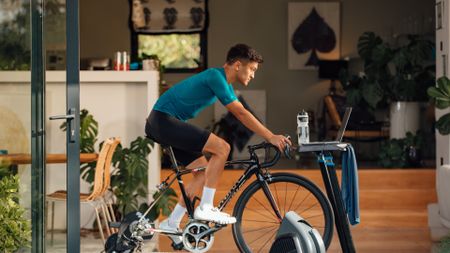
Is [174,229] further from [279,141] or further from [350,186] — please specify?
[350,186]

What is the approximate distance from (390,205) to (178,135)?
13.4 feet

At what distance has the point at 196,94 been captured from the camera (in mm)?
5977

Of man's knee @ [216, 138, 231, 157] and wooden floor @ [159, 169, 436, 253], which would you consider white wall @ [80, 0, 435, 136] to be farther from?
man's knee @ [216, 138, 231, 157]

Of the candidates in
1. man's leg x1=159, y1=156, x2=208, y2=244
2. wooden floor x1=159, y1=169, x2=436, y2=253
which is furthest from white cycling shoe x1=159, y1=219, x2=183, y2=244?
wooden floor x1=159, y1=169, x2=436, y2=253

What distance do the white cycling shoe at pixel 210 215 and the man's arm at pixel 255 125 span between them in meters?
0.55

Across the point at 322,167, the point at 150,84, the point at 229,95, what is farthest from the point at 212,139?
the point at 150,84

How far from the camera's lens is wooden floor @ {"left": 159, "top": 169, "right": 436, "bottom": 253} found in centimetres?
802

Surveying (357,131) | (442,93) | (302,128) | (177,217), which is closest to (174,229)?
(177,217)

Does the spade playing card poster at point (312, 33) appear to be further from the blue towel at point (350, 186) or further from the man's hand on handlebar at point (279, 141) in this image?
the blue towel at point (350, 186)

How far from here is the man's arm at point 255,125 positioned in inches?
225

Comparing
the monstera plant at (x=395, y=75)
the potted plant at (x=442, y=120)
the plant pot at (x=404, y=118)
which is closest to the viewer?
the potted plant at (x=442, y=120)

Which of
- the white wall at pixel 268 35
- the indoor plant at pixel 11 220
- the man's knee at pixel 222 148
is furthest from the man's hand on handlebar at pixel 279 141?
the white wall at pixel 268 35

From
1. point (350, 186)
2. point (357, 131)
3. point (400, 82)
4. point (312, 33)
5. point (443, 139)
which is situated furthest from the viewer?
point (312, 33)

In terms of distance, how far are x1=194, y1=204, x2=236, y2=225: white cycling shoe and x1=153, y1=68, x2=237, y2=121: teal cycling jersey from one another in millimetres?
606
